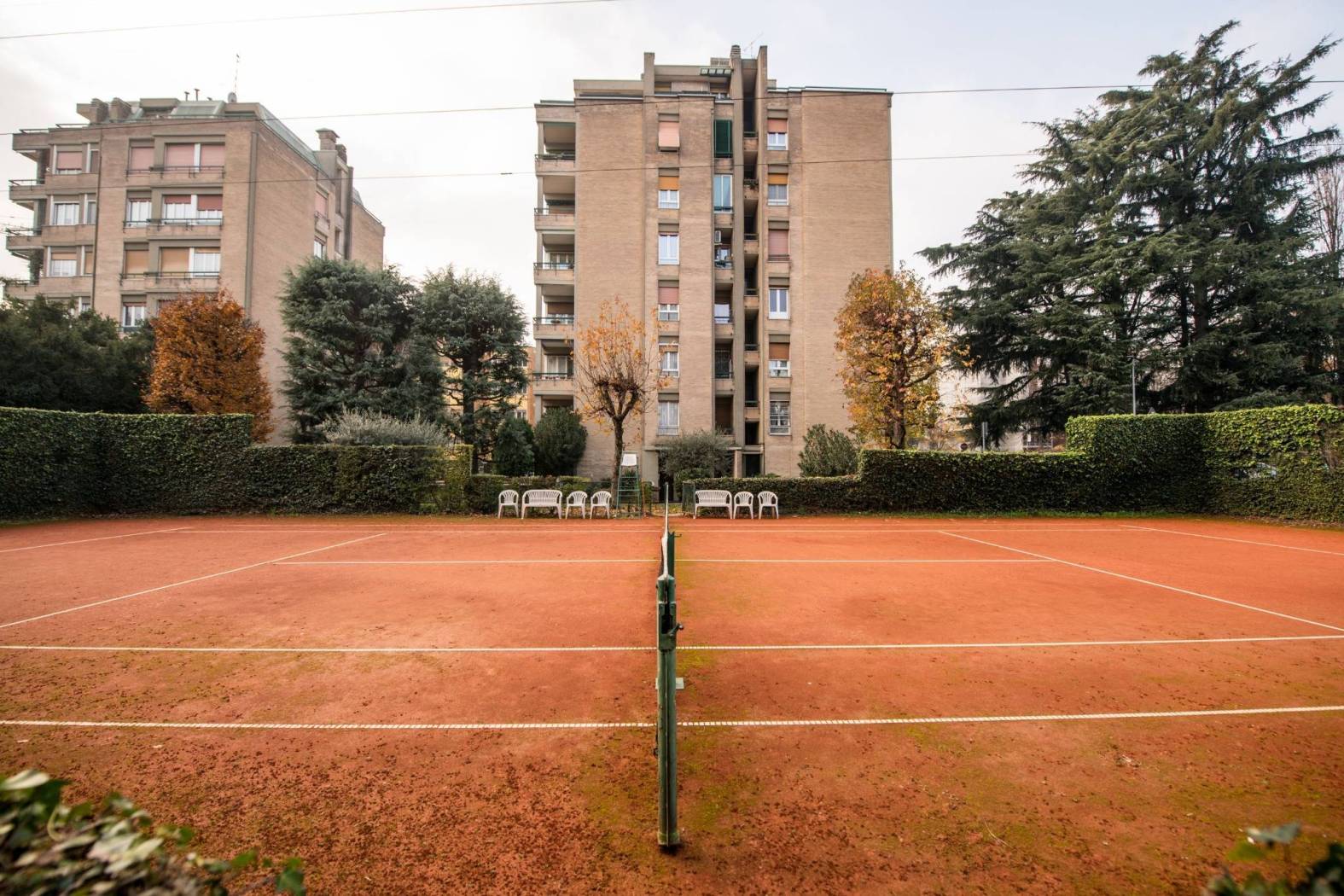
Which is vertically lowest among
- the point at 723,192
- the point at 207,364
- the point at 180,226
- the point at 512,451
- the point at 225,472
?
the point at 225,472

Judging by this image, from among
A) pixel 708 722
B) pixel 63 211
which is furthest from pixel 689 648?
pixel 63 211

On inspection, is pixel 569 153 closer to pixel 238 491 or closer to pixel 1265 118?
pixel 238 491

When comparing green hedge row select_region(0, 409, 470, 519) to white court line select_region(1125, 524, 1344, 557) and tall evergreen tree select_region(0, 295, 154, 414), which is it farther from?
white court line select_region(1125, 524, 1344, 557)

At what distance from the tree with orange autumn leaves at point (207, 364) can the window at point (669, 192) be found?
66.6 ft

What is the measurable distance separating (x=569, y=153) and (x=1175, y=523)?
32.0 m

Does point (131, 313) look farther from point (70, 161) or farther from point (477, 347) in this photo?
point (477, 347)

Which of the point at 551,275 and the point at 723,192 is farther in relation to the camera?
the point at 723,192

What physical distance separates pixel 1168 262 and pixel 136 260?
169ft

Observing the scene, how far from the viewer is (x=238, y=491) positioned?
18266 millimetres

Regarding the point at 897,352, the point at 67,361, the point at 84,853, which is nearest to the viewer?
the point at 84,853

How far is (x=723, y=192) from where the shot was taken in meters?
31.2

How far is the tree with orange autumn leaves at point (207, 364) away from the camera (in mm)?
23047

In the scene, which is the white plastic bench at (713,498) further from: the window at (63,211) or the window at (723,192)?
the window at (63,211)

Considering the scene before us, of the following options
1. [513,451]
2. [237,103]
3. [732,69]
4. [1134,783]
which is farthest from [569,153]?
[1134,783]
